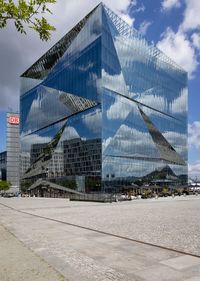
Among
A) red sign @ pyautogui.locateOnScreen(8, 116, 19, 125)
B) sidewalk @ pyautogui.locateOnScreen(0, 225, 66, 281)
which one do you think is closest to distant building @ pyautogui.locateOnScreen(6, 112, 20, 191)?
red sign @ pyautogui.locateOnScreen(8, 116, 19, 125)

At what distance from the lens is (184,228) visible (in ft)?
64.2

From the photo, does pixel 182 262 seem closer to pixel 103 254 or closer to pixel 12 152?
pixel 103 254

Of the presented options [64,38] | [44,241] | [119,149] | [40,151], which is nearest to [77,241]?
[44,241]

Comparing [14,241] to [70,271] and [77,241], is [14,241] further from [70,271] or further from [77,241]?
[70,271]

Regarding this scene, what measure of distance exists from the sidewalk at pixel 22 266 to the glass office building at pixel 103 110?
70.3m

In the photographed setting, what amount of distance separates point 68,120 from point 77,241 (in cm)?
8669

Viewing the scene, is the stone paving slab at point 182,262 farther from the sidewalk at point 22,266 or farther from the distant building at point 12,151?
the distant building at point 12,151

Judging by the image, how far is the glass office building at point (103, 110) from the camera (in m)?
87.6

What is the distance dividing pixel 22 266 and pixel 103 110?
248 feet

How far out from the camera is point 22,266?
11.0m

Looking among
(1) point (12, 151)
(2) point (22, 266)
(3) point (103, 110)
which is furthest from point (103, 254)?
(1) point (12, 151)

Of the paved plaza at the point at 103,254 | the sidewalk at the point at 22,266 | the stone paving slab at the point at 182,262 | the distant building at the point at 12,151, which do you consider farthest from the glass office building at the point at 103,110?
the stone paving slab at the point at 182,262

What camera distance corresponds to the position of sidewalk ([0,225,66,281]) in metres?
9.60

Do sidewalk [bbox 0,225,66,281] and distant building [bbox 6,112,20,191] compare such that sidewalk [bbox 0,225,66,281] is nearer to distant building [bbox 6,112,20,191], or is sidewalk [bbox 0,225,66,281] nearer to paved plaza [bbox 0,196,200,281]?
paved plaza [bbox 0,196,200,281]
